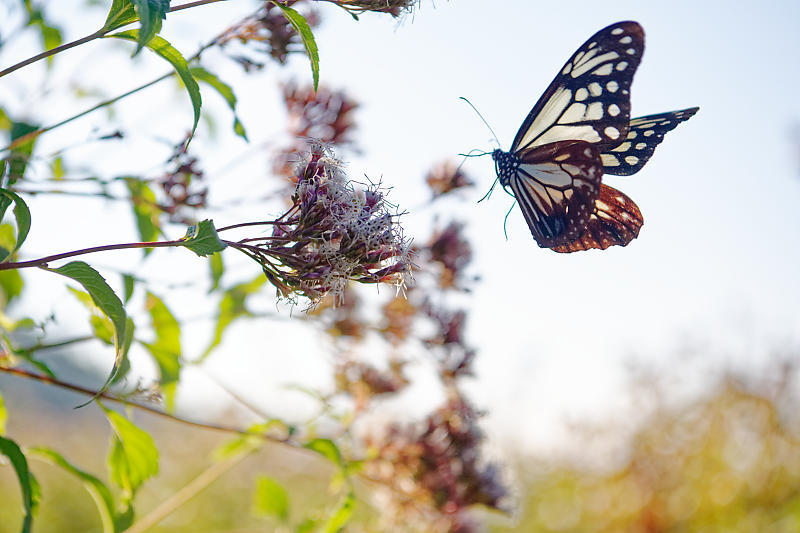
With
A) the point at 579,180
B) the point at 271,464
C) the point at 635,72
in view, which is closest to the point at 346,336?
the point at 579,180

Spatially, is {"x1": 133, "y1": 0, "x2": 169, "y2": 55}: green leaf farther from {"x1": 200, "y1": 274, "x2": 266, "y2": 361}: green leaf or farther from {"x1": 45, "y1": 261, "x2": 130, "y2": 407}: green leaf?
{"x1": 200, "y1": 274, "x2": 266, "y2": 361}: green leaf

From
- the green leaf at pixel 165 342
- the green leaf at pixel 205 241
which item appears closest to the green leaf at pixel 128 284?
the green leaf at pixel 165 342

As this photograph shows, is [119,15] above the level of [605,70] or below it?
below

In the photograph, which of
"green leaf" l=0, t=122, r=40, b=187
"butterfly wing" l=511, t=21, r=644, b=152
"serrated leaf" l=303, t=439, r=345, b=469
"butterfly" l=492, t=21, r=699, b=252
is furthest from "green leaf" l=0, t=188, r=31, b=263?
"butterfly wing" l=511, t=21, r=644, b=152

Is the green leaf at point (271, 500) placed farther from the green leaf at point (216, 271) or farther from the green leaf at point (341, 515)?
the green leaf at point (216, 271)

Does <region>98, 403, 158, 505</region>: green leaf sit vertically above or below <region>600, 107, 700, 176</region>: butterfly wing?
below

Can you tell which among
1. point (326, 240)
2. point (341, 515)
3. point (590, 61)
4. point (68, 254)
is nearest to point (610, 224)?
point (590, 61)

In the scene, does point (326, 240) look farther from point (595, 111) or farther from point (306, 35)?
point (595, 111)
